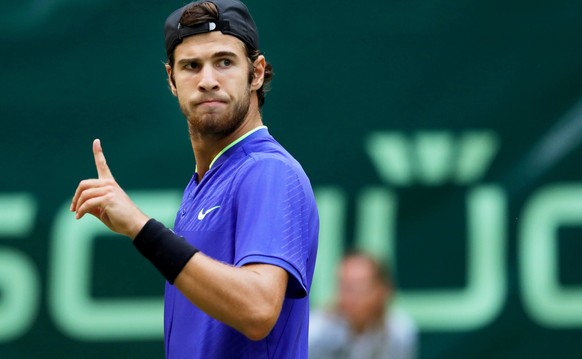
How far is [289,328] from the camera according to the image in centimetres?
265

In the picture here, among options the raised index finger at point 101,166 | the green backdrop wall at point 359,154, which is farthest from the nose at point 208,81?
the green backdrop wall at point 359,154

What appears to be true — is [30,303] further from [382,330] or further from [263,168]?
[263,168]

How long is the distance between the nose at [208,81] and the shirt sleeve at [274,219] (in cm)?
21

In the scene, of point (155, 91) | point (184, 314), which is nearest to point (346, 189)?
point (155, 91)

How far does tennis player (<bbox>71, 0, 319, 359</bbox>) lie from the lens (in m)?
2.41

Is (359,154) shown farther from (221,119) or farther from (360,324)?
(221,119)

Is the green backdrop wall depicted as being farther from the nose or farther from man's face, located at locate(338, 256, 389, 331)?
the nose

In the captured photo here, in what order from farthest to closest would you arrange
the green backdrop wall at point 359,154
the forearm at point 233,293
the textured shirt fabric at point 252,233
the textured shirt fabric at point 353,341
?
the green backdrop wall at point 359,154 → the textured shirt fabric at point 353,341 → the textured shirt fabric at point 252,233 → the forearm at point 233,293

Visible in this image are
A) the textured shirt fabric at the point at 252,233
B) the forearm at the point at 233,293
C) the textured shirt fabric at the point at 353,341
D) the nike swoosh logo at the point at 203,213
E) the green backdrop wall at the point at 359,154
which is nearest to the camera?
the forearm at the point at 233,293

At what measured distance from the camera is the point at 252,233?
248 cm

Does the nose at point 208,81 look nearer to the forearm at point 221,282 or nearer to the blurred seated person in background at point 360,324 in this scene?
the forearm at point 221,282

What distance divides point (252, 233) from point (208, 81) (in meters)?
0.40

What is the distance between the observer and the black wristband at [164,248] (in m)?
2.41

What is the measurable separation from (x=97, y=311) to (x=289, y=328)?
2.58 m
